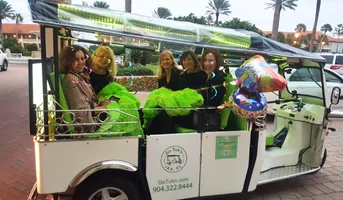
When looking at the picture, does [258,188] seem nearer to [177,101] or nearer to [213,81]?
[213,81]

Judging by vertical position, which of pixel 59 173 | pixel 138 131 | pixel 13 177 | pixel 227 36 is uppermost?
pixel 227 36

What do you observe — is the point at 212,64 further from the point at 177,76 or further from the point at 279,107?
the point at 279,107

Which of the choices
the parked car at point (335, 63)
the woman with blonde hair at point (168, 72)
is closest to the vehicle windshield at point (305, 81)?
the woman with blonde hair at point (168, 72)

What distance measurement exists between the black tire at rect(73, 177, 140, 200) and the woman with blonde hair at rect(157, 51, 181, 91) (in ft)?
4.50

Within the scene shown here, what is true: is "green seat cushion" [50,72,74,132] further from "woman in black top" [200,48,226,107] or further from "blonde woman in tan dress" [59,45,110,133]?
"woman in black top" [200,48,226,107]

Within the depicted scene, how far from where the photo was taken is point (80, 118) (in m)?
2.66

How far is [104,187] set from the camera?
271cm

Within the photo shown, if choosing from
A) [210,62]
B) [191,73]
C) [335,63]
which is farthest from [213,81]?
[335,63]

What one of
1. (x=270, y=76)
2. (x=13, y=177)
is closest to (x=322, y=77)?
(x=270, y=76)

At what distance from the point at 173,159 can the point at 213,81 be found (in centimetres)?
96

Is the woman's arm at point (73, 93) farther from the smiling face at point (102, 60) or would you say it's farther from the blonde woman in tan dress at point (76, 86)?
the smiling face at point (102, 60)

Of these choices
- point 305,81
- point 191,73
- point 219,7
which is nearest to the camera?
point 191,73

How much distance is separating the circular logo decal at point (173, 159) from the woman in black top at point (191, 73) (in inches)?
33.3

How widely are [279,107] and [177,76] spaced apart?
1.86 meters
